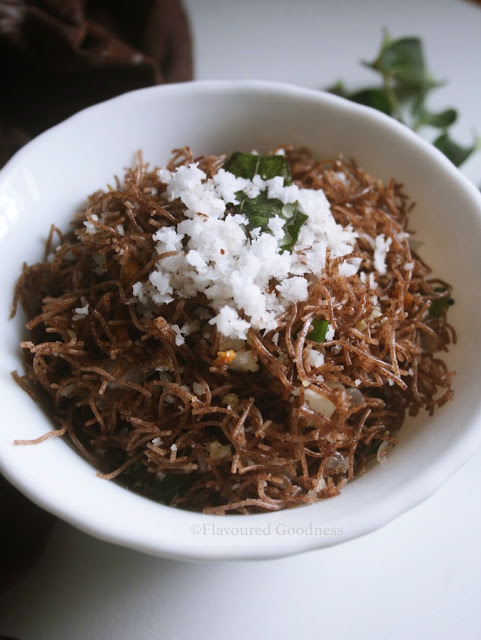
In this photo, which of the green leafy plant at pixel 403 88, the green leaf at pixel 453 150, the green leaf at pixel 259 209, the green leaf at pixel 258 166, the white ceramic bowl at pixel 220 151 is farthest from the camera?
the green leafy plant at pixel 403 88

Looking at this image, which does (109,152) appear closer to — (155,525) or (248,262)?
(248,262)

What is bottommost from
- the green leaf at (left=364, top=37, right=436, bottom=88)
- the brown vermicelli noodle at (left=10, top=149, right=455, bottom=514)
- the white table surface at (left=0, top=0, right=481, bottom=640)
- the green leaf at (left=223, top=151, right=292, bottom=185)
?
the white table surface at (left=0, top=0, right=481, bottom=640)

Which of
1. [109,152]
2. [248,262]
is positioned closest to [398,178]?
[248,262]

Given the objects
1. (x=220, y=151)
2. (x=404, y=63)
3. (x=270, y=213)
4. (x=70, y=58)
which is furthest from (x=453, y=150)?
(x=70, y=58)

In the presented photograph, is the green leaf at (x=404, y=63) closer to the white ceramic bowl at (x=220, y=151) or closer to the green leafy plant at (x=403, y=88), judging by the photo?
the green leafy plant at (x=403, y=88)

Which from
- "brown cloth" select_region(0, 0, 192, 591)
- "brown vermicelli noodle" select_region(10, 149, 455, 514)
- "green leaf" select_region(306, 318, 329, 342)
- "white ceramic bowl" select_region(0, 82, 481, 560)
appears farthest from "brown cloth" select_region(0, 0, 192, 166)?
"green leaf" select_region(306, 318, 329, 342)

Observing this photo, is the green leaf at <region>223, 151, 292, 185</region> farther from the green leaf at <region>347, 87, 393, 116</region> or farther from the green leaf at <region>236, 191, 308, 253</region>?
the green leaf at <region>347, 87, 393, 116</region>

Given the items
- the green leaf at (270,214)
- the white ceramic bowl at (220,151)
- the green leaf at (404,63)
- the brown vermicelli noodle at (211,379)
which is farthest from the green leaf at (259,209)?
the green leaf at (404,63)
